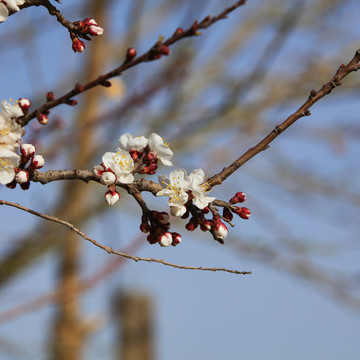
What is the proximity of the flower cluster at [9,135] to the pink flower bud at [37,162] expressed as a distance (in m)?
0.03

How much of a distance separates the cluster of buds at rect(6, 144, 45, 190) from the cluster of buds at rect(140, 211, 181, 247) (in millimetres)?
216

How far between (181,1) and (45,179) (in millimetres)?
3658

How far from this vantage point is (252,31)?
4.25 m

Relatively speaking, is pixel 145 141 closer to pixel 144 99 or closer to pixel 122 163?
pixel 122 163

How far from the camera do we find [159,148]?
1.02 m

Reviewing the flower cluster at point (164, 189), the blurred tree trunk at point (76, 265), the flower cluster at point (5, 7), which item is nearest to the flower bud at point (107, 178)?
the flower cluster at point (164, 189)

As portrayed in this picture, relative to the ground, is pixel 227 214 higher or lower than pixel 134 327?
lower

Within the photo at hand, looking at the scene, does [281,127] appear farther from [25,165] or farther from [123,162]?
[25,165]

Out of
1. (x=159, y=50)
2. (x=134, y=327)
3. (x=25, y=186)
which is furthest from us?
(x=134, y=327)

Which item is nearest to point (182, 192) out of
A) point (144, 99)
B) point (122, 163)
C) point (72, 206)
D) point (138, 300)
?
point (122, 163)

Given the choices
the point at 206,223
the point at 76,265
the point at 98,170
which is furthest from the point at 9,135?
the point at 76,265

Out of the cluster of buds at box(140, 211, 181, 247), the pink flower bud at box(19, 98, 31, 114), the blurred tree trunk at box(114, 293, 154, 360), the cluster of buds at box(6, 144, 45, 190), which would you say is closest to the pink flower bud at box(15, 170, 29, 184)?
the cluster of buds at box(6, 144, 45, 190)

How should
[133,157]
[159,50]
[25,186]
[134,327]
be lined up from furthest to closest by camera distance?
[134,327]
[133,157]
[25,186]
[159,50]

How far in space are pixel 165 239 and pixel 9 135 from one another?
328 millimetres
